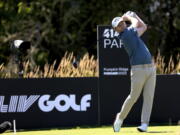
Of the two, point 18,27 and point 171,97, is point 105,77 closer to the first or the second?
point 171,97

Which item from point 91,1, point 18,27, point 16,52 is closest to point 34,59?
point 18,27

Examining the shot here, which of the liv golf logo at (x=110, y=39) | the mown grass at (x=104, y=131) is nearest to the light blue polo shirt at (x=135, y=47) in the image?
the mown grass at (x=104, y=131)

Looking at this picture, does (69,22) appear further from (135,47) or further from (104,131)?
(135,47)

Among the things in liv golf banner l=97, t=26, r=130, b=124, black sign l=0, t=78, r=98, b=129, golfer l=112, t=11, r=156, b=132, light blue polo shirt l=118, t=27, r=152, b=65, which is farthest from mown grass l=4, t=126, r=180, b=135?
light blue polo shirt l=118, t=27, r=152, b=65

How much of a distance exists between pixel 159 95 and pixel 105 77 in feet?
3.77

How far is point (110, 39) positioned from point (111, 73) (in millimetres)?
668

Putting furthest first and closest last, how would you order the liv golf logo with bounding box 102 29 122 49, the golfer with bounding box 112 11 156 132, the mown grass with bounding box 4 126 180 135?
the liv golf logo with bounding box 102 29 122 49 → the mown grass with bounding box 4 126 180 135 → the golfer with bounding box 112 11 156 132

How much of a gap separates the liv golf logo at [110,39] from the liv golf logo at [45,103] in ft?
3.50

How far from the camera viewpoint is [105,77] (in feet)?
46.2

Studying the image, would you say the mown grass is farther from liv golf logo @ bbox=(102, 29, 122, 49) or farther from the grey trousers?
liv golf logo @ bbox=(102, 29, 122, 49)

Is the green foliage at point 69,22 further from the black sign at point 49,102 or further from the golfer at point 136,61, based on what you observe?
the golfer at point 136,61

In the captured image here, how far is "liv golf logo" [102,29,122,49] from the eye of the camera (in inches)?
551

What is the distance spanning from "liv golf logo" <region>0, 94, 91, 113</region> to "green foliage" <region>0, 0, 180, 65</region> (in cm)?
1370

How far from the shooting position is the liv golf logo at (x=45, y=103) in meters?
13.8
